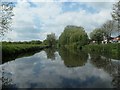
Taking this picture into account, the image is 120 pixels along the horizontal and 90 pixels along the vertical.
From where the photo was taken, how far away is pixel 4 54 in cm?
3666

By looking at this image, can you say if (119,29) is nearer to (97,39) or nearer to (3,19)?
(3,19)

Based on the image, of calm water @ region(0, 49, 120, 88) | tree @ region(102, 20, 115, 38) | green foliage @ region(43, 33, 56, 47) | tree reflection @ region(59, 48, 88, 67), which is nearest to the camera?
calm water @ region(0, 49, 120, 88)

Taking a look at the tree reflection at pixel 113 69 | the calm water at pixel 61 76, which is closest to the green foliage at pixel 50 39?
the tree reflection at pixel 113 69

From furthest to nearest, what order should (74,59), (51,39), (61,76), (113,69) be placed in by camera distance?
(51,39) < (74,59) < (113,69) < (61,76)

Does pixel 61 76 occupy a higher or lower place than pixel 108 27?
lower

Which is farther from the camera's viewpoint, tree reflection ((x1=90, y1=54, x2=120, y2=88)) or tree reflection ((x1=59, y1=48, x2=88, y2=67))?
tree reflection ((x1=59, y1=48, x2=88, y2=67))

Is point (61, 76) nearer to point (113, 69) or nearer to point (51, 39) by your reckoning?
point (113, 69)

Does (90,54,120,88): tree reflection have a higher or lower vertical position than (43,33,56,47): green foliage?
lower

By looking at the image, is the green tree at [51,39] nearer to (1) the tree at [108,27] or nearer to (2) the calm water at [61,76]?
(1) the tree at [108,27]

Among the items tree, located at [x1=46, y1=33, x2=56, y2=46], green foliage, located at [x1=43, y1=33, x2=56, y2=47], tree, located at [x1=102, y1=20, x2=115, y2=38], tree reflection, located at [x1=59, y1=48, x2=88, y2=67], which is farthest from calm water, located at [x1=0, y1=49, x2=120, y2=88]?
green foliage, located at [x1=43, y1=33, x2=56, y2=47]

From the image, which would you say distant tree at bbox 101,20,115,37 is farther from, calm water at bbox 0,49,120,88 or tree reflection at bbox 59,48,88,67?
calm water at bbox 0,49,120,88

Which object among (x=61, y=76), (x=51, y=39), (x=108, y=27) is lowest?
(x=61, y=76)

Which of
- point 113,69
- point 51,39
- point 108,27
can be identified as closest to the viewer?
point 113,69

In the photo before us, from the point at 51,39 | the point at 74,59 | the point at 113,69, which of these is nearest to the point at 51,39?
the point at 51,39
